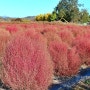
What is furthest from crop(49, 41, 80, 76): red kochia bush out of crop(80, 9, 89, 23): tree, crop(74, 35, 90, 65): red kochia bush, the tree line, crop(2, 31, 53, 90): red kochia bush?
crop(80, 9, 89, 23): tree

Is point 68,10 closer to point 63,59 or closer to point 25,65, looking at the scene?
point 63,59

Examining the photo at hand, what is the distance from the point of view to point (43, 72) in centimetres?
956

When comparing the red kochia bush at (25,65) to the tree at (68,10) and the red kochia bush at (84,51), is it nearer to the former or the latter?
the red kochia bush at (84,51)

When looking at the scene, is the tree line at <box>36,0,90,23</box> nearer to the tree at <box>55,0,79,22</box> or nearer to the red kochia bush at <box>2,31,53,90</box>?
the tree at <box>55,0,79,22</box>

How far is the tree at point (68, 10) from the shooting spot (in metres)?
91.9

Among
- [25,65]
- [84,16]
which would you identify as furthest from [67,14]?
[25,65]

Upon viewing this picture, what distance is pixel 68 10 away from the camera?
9469cm

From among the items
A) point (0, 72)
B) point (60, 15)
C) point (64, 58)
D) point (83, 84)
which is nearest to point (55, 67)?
point (64, 58)

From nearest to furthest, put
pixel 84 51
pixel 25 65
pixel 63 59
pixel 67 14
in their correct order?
pixel 25 65, pixel 63 59, pixel 84 51, pixel 67 14

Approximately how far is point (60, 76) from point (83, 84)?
2.28 meters

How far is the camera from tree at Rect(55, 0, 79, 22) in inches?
3618

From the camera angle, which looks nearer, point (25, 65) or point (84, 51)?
point (25, 65)

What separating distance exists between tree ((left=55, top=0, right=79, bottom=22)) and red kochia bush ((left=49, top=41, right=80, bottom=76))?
77.6 m

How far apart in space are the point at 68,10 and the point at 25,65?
86.1m
